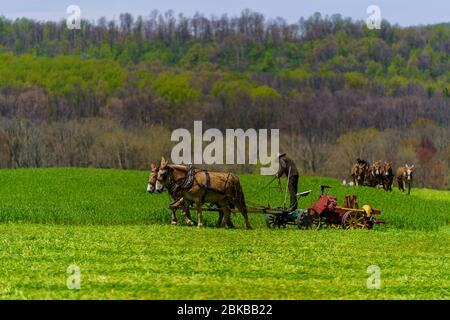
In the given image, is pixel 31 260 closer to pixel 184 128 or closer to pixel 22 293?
pixel 22 293

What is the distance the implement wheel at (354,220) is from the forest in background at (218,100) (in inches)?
2963

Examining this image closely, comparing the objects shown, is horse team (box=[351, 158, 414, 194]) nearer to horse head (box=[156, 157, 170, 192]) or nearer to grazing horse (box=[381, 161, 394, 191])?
grazing horse (box=[381, 161, 394, 191])

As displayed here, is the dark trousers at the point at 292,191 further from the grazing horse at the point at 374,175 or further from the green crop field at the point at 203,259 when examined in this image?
the grazing horse at the point at 374,175

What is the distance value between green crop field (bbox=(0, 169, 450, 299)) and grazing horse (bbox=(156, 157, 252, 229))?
1285mm

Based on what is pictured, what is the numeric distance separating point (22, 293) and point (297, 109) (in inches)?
5082

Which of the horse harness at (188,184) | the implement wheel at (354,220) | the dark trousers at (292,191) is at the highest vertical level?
the horse harness at (188,184)

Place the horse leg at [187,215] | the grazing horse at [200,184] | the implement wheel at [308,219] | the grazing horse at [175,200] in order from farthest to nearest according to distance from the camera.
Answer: the implement wheel at [308,219]
the horse leg at [187,215]
the grazing horse at [200,184]
the grazing horse at [175,200]

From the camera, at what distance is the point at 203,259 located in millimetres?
17047

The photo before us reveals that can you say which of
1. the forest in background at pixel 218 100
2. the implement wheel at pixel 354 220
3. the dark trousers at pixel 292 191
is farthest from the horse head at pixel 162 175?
the forest in background at pixel 218 100

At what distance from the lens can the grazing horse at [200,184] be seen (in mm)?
25781

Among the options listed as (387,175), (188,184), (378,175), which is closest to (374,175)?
(378,175)

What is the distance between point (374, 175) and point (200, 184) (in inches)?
1297

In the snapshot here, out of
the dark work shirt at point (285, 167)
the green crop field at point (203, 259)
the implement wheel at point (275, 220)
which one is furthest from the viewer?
the implement wheel at point (275, 220)
